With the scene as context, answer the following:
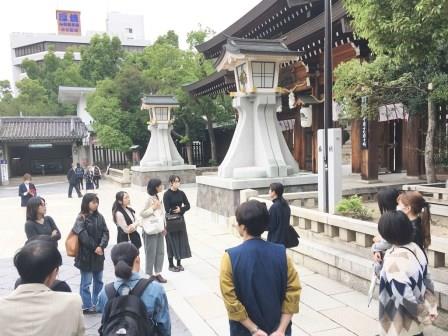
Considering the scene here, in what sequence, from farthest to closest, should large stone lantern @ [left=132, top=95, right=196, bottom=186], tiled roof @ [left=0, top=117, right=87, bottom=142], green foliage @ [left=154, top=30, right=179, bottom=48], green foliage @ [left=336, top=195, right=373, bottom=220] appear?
green foliage @ [left=154, top=30, right=179, bottom=48] → tiled roof @ [left=0, top=117, right=87, bottom=142] → large stone lantern @ [left=132, top=95, right=196, bottom=186] → green foliage @ [left=336, top=195, right=373, bottom=220]

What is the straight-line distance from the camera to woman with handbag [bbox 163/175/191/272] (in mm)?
6324

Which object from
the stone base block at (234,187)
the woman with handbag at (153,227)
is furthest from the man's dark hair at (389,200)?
the stone base block at (234,187)

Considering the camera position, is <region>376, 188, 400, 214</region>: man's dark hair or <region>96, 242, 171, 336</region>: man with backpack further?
<region>376, 188, 400, 214</region>: man's dark hair

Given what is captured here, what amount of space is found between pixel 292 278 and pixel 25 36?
7328cm

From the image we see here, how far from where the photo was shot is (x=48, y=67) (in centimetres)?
4347

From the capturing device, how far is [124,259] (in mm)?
2438

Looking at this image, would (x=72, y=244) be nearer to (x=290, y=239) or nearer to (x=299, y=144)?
(x=290, y=239)

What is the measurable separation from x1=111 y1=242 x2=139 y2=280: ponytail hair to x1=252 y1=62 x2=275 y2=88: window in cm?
760

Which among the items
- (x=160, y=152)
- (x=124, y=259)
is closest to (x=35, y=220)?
(x=124, y=259)

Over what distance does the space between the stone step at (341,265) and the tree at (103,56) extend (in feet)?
113

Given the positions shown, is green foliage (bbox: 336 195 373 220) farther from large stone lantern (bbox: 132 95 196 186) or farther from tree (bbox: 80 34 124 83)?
tree (bbox: 80 34 124 83)

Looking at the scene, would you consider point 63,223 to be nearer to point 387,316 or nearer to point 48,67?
point 387,316

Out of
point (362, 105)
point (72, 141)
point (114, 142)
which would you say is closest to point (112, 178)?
point (114, 142)

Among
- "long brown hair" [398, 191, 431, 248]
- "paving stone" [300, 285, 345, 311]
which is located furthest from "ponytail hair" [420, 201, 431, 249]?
"paving stone" [300, 285, 345, 311]
